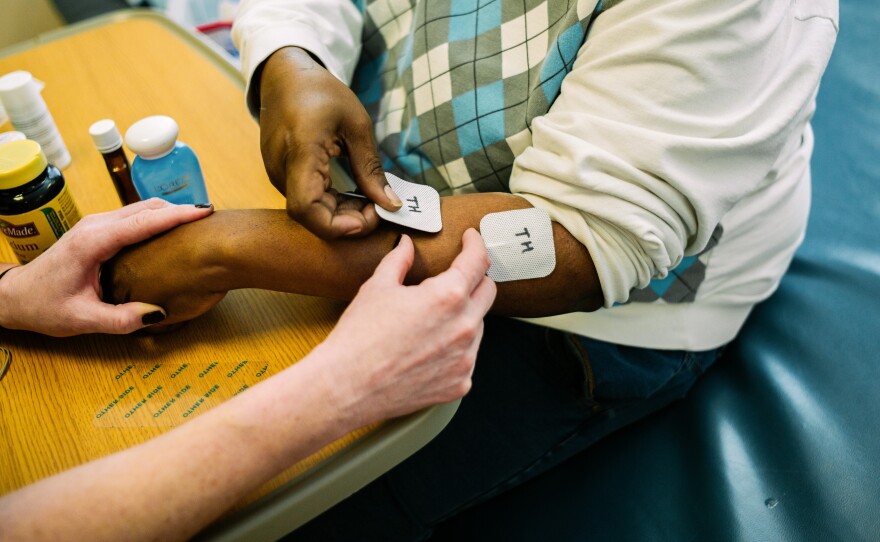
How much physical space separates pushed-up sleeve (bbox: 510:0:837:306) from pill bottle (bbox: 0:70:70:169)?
789 mm

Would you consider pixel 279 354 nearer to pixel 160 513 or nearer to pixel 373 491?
pixel 160 513

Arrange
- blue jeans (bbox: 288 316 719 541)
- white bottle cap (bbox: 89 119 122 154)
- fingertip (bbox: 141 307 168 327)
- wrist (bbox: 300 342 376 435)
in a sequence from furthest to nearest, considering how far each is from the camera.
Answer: blue jeans (bbox: 288 316 719 541) < white bottle cap (bbox: 89 119 122 154) < fingertip (bbox: 141 307 168 327) < wrist (bbox: 300 342 376 435)

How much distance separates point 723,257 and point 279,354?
2.14 ft

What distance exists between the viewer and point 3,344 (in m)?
0.72

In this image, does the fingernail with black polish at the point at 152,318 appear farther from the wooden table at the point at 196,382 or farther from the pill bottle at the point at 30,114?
the pill bottle at the point at 30,114

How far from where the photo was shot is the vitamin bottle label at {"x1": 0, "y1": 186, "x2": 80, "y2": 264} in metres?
0.73

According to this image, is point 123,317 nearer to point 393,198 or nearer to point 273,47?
point 393,198

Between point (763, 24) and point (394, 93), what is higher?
point (763, 24)

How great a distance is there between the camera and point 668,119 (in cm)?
65

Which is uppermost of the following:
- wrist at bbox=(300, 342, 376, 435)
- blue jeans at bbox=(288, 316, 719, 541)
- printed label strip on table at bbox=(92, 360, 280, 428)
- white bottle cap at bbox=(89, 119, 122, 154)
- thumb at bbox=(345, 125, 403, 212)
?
white bottle cap at bbox=(89, 119, 122, 154)

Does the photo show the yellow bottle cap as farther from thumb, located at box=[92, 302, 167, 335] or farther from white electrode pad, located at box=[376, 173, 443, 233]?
white electrode pad, located at box=[376, 173, 443, 233]

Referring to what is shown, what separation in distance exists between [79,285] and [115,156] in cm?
24

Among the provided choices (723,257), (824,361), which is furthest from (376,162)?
(824,361)

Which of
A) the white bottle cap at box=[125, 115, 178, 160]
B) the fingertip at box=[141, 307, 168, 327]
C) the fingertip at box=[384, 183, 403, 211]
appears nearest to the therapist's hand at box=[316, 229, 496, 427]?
the fingertip at box=[384, 183, 403, 211]
